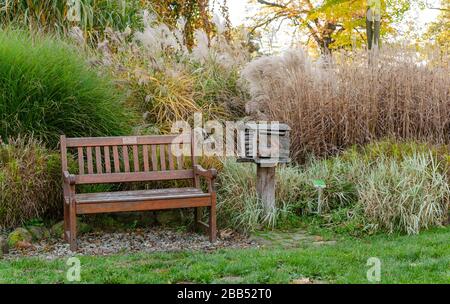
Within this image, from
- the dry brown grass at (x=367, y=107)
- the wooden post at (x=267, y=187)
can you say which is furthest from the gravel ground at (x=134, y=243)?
the dry brown grass at (x=367, y=107)

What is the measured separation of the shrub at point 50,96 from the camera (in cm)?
679

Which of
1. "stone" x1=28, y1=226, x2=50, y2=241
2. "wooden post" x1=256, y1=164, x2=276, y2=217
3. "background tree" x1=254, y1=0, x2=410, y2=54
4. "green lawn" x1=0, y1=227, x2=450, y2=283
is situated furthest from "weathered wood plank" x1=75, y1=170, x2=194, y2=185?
"background tree" x1=254, y1=0, x2=410, y2=54

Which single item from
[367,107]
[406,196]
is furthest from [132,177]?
[367,107]

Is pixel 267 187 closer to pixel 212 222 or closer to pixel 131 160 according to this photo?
pixel 212 222

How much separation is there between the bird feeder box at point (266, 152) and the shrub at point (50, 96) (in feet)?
4.80

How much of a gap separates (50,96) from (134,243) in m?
1.86

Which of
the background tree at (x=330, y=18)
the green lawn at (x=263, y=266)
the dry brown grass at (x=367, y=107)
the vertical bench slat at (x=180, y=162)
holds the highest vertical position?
the background tree at (x=330, y=18)

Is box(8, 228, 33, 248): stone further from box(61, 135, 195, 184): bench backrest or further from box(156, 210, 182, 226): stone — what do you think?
box(156, 210, 182, 226): stone

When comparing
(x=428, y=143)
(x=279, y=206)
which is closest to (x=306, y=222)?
(x=279, y=206)

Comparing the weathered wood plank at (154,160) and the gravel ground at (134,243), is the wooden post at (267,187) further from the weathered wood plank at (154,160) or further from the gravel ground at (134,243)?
the weathered wood plank at (154,160)

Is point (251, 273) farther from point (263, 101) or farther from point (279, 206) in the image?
point (263, 101)

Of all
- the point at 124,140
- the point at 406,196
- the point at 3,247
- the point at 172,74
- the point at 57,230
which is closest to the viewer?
the point at 3,247

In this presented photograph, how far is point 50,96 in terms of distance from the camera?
271 inches

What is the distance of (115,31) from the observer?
942cm
